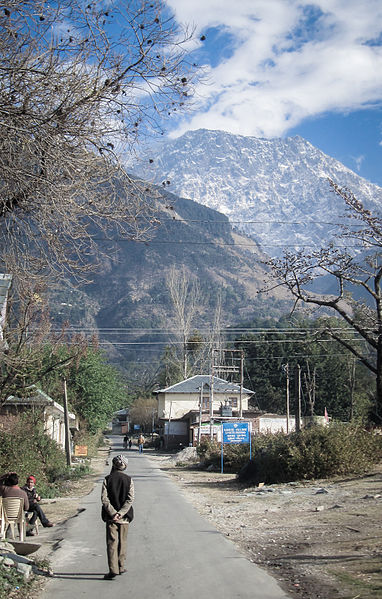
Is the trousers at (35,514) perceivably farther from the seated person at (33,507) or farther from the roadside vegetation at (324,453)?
the roadside vegetation at (324,453)

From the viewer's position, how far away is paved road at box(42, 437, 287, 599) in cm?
752

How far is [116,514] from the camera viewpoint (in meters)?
8.72

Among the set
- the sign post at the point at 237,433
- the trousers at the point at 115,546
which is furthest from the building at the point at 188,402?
the trousers at the point at 115,546

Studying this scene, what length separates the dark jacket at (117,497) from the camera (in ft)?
28.8

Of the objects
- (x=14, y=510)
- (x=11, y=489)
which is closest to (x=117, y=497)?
(x=14, y=510)

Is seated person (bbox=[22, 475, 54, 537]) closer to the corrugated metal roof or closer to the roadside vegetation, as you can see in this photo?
the roadside vegetation

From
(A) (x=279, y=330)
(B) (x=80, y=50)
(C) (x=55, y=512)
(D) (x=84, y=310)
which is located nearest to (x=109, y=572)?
(B) (x=80, y=50)

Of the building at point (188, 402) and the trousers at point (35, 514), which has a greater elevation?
the building at point (188, 402)

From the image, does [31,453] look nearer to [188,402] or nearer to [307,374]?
[188,402]

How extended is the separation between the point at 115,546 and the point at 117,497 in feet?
2.10

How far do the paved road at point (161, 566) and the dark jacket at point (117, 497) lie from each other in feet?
2.50

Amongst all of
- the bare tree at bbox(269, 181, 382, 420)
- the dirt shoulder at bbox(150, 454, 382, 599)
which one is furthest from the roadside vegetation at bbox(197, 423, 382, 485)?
the bare tree at bbox(269, 181, 382, 420)

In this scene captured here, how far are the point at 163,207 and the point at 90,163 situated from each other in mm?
1519

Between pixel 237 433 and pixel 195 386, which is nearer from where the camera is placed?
pixel 237 433
